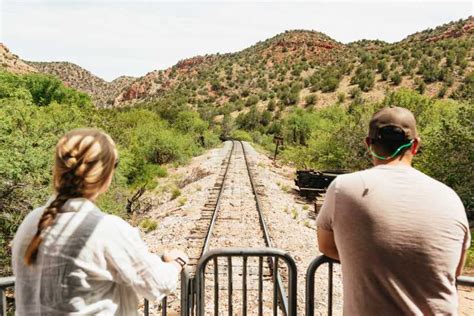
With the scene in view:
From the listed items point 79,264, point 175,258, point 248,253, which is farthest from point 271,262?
point 79,264

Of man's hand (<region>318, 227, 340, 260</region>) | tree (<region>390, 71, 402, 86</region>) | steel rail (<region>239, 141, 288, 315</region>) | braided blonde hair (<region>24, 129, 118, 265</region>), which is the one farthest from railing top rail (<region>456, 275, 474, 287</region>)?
tree (<region>390, 71, 402, 86</region>)

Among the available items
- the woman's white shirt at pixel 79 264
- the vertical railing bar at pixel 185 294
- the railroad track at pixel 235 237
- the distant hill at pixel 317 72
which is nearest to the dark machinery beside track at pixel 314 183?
the railroad track at pixel 235 237

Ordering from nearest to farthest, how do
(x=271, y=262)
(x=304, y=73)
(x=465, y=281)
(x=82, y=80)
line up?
(x=465, y=281) < (x=271, y=262) < (x=304, y=73) < (x=82, y=80)

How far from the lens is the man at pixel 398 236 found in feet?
7.21

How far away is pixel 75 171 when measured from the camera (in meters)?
2.10

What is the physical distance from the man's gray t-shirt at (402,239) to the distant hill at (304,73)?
3797cm

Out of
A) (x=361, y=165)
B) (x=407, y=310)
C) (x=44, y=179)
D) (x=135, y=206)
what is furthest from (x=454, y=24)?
(x=407, y=310)

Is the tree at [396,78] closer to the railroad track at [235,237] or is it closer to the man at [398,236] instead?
the railroad track at [235,237]

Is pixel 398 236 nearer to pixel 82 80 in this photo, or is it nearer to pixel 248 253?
pixel 248 253

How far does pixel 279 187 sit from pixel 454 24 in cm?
9013

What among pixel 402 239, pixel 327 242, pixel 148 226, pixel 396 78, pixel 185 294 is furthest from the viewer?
pixel 396 78

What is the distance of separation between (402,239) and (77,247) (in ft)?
5.01

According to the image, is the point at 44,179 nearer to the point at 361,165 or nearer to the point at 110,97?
the point at 361,165

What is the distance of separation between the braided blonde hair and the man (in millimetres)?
1163
